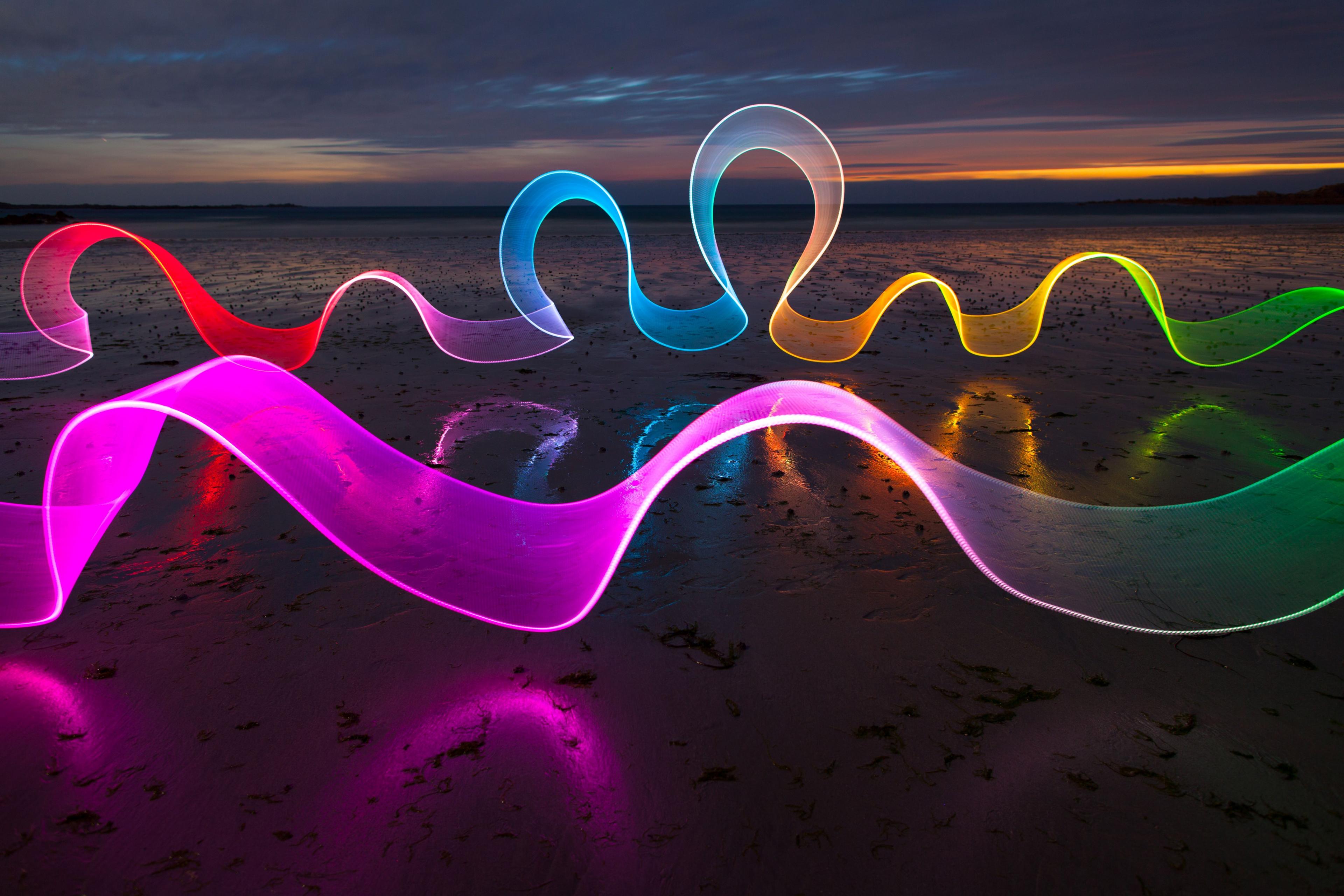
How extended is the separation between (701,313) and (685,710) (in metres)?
8.23

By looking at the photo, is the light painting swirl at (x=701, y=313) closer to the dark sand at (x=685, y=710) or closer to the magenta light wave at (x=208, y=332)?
the magenta light wave at (x=208, y=332)

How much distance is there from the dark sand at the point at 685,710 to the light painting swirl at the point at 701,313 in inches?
114

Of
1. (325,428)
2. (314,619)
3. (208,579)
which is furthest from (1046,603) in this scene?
(208,579)

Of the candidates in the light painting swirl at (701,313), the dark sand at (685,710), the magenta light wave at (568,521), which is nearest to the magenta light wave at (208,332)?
the light painting swirl at (701,313)

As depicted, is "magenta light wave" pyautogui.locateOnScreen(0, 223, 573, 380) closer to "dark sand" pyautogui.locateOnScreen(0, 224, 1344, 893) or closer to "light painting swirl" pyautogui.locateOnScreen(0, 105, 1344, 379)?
"light painting swirl" pyautogui.locateOnScreen(0, 105, 1344, 379)

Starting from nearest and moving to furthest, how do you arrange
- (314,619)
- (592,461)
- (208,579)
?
(314,619)
(208,579)
(592,461)

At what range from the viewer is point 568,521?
13.9 feet

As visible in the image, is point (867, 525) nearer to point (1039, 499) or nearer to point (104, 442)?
point (1039, 499)

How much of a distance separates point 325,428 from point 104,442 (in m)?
1.05

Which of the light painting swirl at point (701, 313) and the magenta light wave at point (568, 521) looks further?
the light painting swirl at point (701, 313)

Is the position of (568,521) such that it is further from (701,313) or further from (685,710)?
(701,313)

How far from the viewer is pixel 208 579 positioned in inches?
154

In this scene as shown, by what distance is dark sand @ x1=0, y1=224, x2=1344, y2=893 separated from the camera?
231 cm

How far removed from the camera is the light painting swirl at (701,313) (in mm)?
8188
